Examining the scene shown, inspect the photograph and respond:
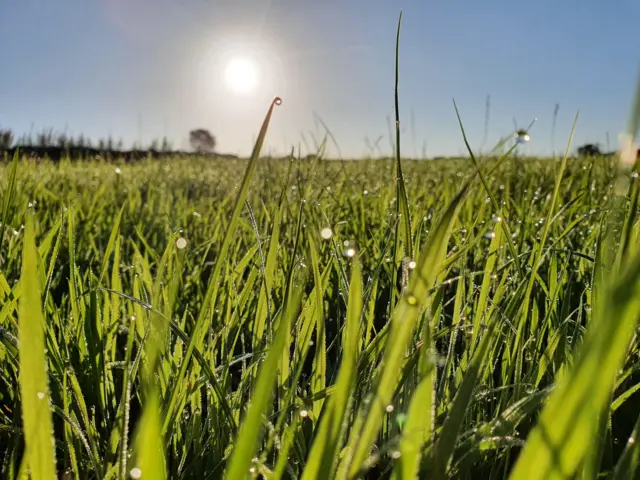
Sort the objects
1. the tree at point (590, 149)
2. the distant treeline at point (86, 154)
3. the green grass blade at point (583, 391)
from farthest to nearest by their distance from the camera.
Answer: the distant treeline at point (86, 154) → the tree at point (590, 149) → the green grass blade at point (583, 391)

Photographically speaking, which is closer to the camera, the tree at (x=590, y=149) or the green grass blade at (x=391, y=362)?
the green grass blade at (x=391, y=362)

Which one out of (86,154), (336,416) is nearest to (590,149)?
(336,416)

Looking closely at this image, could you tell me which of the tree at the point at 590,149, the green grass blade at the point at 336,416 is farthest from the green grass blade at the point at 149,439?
the tree at the point at 590,149

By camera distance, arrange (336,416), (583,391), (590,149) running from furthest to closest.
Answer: (590,149)
(336,416)
(583,391)

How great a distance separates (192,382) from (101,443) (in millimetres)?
156

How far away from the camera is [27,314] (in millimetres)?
315

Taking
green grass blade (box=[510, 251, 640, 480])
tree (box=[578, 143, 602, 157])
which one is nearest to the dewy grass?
green grass blade (box=[510, 251, 640, 480])

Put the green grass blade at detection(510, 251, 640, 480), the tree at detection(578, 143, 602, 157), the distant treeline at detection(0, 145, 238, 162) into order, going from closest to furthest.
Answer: the green grass blade at detection(510, 251, 640, 480)
the tree at detection(578, 143, 602, 157)
the distant treeline at detection(0, 145, 238, 162)

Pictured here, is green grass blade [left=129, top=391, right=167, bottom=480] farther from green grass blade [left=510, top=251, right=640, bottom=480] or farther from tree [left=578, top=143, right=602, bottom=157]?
tree [left=578, top=143, right=602, bottom=157]

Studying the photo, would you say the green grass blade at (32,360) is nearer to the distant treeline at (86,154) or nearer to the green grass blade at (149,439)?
the green grass blade at (149,439)

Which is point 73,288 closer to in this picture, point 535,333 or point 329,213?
point 535,333

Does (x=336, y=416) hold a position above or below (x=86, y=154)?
below

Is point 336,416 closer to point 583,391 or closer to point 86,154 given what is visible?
point 583,391

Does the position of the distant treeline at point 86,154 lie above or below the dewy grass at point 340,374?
above
